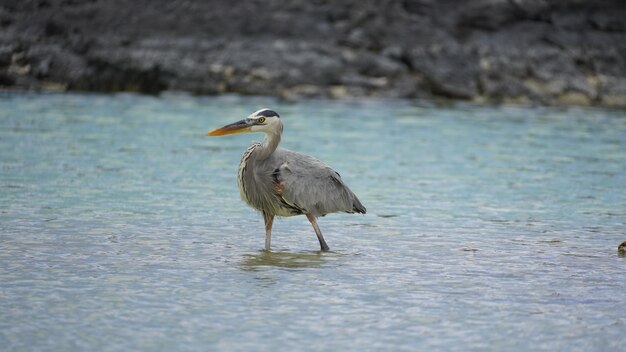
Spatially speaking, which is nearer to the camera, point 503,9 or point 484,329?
point 484,329

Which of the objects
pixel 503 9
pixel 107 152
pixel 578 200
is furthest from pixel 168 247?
pixel 503 9

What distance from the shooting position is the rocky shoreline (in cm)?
2234

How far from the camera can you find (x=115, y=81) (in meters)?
22.6

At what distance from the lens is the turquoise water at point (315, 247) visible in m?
5.97

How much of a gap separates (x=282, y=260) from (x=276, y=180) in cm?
66

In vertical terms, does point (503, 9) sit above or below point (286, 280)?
above

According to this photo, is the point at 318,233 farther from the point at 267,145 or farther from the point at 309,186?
the point at 267,145

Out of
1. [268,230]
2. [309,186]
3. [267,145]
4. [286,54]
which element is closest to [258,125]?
[267,145]

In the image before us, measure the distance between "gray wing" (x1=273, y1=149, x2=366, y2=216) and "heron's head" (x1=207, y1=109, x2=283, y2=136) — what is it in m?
0.25

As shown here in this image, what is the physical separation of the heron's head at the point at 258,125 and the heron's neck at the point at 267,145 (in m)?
0.03

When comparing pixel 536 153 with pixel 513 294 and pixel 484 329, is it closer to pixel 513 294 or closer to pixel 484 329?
pixel 513 294

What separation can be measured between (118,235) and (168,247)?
632mm

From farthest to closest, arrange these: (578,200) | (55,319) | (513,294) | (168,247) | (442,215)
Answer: (578,200)
(442,215)
(168,247)
(513,294)
(55,319)

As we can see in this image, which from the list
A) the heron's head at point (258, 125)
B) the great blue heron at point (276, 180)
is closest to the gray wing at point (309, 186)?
the great blue heron at point (276, 180)
